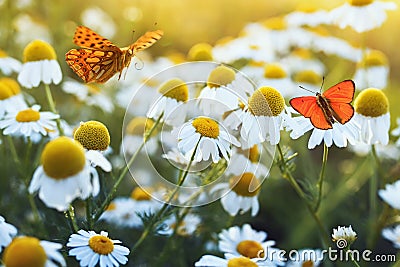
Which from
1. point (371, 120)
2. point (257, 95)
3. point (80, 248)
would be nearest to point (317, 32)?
point (371, 120)

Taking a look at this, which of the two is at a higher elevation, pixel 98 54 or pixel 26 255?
pixel 98 54

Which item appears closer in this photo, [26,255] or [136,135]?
[26,255]

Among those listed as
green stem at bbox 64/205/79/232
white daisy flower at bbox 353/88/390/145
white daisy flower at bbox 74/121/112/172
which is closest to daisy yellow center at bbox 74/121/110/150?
white daisy flower at bbox 74/121/112/172

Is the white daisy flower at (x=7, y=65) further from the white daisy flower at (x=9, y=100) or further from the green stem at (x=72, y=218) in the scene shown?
the green stem at (x=72, y=218)

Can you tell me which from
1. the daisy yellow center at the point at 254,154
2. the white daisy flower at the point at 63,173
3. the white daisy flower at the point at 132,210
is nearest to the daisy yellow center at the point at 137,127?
the white daisy flower at the point at 132,210

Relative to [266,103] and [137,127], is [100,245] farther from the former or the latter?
[137,127]

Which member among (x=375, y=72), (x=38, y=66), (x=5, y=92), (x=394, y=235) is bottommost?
(x=394, y=235)

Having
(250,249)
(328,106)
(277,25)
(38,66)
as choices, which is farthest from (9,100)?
(277,25)
